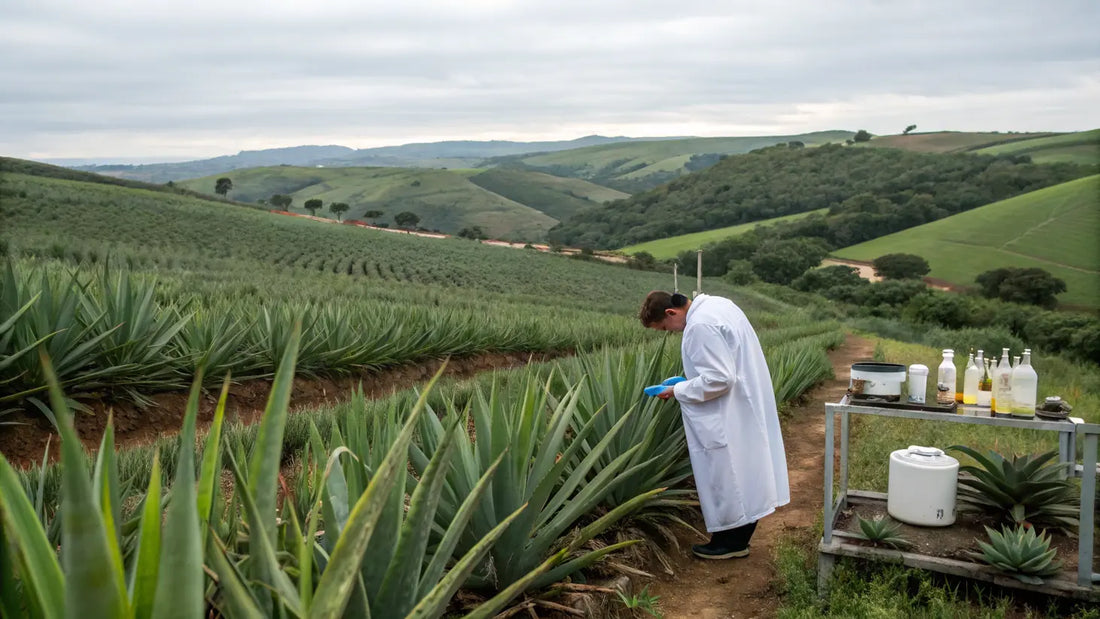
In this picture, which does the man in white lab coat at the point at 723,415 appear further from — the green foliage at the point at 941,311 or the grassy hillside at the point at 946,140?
the grassy hillside at the point at 946,140

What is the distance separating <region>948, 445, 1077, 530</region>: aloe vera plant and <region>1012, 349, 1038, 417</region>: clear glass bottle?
0.47 metres

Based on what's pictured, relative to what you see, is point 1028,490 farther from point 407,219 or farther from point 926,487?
point 407,219

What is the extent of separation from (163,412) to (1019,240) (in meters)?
83.0

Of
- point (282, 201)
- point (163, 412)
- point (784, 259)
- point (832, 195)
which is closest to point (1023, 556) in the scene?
point (163, 412)

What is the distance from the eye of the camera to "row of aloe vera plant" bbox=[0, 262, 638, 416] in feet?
20.3

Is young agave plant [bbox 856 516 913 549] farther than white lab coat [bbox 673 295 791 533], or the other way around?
white lab coat [bbox 673 295 791 533]

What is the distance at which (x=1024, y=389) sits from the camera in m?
3.63

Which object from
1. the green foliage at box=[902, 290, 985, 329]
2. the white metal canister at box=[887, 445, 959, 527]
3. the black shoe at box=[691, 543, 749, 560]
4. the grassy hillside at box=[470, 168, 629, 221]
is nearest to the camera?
the white metal canister at box=[887, 445, 959, 527]

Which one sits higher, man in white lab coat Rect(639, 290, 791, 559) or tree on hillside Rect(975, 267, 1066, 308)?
man in white lab coat Rect(639, 290, 791, 559)

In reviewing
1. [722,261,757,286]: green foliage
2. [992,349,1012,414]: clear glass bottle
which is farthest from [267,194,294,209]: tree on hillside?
[992,349,1012,414]: clear glass bottle

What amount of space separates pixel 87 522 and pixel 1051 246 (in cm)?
8673

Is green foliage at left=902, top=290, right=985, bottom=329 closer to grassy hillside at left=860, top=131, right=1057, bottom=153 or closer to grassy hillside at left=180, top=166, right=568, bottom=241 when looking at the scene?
grassy hillside at left=180, top=166, right=568, bottom=241

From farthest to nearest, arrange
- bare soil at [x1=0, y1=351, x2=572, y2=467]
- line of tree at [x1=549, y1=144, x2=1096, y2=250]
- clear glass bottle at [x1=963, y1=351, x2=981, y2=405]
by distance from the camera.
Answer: line of tree at [x1=549, y1=144, x2=1096, y2=250]
bare soil at [x1=0, y1=351, x2=572, y2=467]
clear glass bottle at [x1=963, y1=351, x2=981, y2=405]

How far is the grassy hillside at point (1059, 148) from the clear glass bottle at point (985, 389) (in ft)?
367
